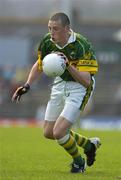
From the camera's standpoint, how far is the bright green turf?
33.6 ft

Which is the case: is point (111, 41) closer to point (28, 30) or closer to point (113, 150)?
point (28, 30)

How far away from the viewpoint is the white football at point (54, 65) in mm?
9930

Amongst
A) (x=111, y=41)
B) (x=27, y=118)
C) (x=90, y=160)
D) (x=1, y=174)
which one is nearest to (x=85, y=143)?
(x=90, y=160)

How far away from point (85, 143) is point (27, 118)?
69.2ft

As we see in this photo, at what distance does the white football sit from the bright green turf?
1.34 meters

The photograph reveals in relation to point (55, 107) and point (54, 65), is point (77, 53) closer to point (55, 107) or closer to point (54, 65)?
point (54, 65)

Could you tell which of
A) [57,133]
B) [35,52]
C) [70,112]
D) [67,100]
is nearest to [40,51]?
[67,100]

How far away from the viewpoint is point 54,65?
9914 mm

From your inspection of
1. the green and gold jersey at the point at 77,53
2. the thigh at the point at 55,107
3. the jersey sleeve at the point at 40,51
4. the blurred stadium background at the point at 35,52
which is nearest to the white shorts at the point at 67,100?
the thigh at the point at 55,107

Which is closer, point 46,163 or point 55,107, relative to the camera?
point 55,107

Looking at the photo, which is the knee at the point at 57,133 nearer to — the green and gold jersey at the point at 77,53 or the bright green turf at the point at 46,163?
the bright green turf at the point at 46,163

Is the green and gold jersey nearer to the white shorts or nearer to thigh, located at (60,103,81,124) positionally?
the white shorts

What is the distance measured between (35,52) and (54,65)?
78.5 feet

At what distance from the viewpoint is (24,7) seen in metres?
39.6
